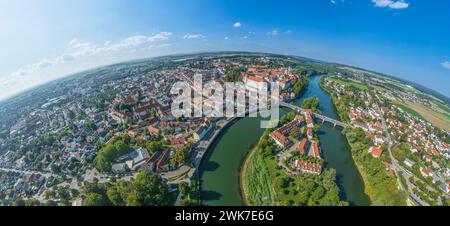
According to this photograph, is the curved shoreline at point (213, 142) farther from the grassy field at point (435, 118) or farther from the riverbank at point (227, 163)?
the grassy field at point (435, 118)

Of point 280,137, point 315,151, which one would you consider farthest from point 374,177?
point 280,137

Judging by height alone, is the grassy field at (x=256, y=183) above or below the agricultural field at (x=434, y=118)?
below

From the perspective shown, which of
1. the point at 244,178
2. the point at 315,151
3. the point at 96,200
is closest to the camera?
the point at 96,200

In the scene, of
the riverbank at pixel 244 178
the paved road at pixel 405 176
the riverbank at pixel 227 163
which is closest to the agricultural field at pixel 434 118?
the paved road at pixel 405 176

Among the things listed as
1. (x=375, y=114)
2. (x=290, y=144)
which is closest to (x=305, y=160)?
(x=290, y=144)

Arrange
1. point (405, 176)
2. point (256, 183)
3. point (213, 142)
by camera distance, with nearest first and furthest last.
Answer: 1. point (256, 183)
2. point (405, 176)
3. point (213, 142)

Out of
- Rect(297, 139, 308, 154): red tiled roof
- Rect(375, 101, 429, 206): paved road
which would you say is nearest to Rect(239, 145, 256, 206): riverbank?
Rect(297, 139, 308, 154): red tiled roof

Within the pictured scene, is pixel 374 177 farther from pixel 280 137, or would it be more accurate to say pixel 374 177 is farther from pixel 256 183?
pixel 256 183

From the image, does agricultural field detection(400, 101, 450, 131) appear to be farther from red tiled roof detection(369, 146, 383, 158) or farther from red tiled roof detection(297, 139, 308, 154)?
red tiled roof detection(297, 139, 308, 154)
